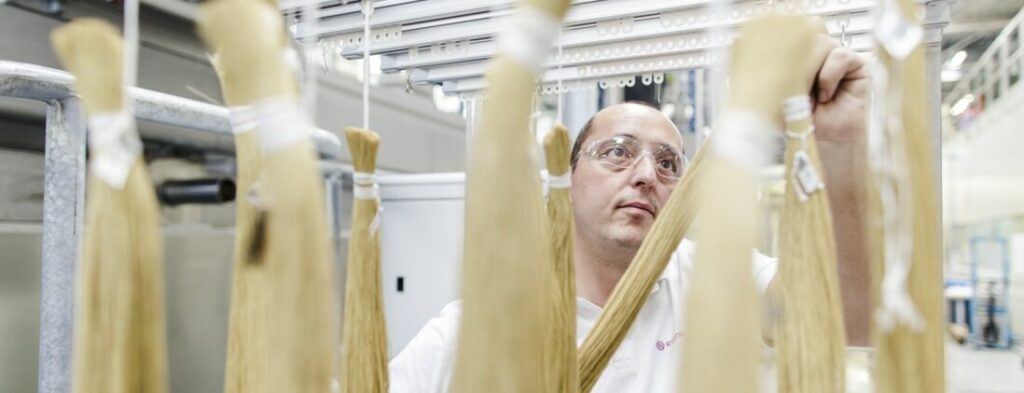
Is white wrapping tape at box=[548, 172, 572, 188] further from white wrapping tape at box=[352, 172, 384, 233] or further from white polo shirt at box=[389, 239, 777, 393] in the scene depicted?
white polo shirt at box=[389, 239, 777, 393]

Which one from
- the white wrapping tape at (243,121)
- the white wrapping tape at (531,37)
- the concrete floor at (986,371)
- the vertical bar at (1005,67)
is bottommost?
the concrete floor at (986,371)

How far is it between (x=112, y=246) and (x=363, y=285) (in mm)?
131

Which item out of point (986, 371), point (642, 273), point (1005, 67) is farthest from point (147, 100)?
point (1005, 67)

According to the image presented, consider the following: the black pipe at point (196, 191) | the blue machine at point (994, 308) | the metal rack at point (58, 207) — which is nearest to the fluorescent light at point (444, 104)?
the black pipe at point (196, 191)

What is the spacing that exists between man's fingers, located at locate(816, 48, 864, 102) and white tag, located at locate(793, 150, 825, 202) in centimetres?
19

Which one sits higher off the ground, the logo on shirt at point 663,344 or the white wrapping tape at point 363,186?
the white wrapping tape at point 363,186

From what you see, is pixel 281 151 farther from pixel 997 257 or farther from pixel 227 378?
pixel 997 257

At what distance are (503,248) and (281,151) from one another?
9 cm

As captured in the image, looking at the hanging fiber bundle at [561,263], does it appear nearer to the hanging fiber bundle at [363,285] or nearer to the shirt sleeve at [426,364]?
the hanging fiber bundle at [363,285]

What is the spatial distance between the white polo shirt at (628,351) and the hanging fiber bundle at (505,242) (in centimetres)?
68

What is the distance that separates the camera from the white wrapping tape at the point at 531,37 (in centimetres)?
26

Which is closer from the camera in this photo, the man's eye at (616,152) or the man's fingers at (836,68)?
the man's fingers at (836,68)

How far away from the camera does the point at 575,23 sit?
2.45 ft

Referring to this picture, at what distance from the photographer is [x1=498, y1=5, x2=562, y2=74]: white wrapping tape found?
26cm
